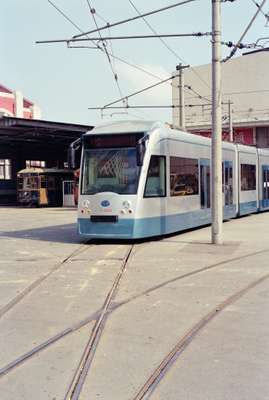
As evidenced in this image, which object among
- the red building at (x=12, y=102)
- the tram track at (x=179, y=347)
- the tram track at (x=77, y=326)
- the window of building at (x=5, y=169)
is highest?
the red building at (x=12, y=102)

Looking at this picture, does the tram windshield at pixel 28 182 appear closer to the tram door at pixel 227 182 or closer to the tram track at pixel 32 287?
the tram door at pixel 227 182

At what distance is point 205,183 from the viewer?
18234 mm

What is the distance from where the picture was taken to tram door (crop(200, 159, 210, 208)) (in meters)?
18.0

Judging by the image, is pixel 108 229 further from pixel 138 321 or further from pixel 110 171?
pixel 138 321

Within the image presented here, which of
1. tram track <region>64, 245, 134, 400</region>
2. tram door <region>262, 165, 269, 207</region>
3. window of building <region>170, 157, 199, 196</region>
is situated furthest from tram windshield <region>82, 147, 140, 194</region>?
tram door <region>262, 165, 269, 207</region>

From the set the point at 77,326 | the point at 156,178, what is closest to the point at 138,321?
the point at 77,326

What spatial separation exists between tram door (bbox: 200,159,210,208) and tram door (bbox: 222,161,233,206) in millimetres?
2331

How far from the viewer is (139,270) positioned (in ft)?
35.0

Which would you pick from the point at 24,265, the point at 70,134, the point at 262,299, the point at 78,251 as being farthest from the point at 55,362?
the point at 70,134

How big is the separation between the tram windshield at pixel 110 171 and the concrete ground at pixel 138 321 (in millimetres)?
1801

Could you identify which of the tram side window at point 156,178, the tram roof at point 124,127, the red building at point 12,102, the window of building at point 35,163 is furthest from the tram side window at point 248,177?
the red building at point 12,102

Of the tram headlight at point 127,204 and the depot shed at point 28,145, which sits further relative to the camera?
the depot shed at point 28,145

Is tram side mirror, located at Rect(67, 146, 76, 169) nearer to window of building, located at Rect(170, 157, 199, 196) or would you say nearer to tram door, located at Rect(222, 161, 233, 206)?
window of building, located at Rect(170, 157, 199, 196)

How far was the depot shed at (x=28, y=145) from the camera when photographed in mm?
36656
